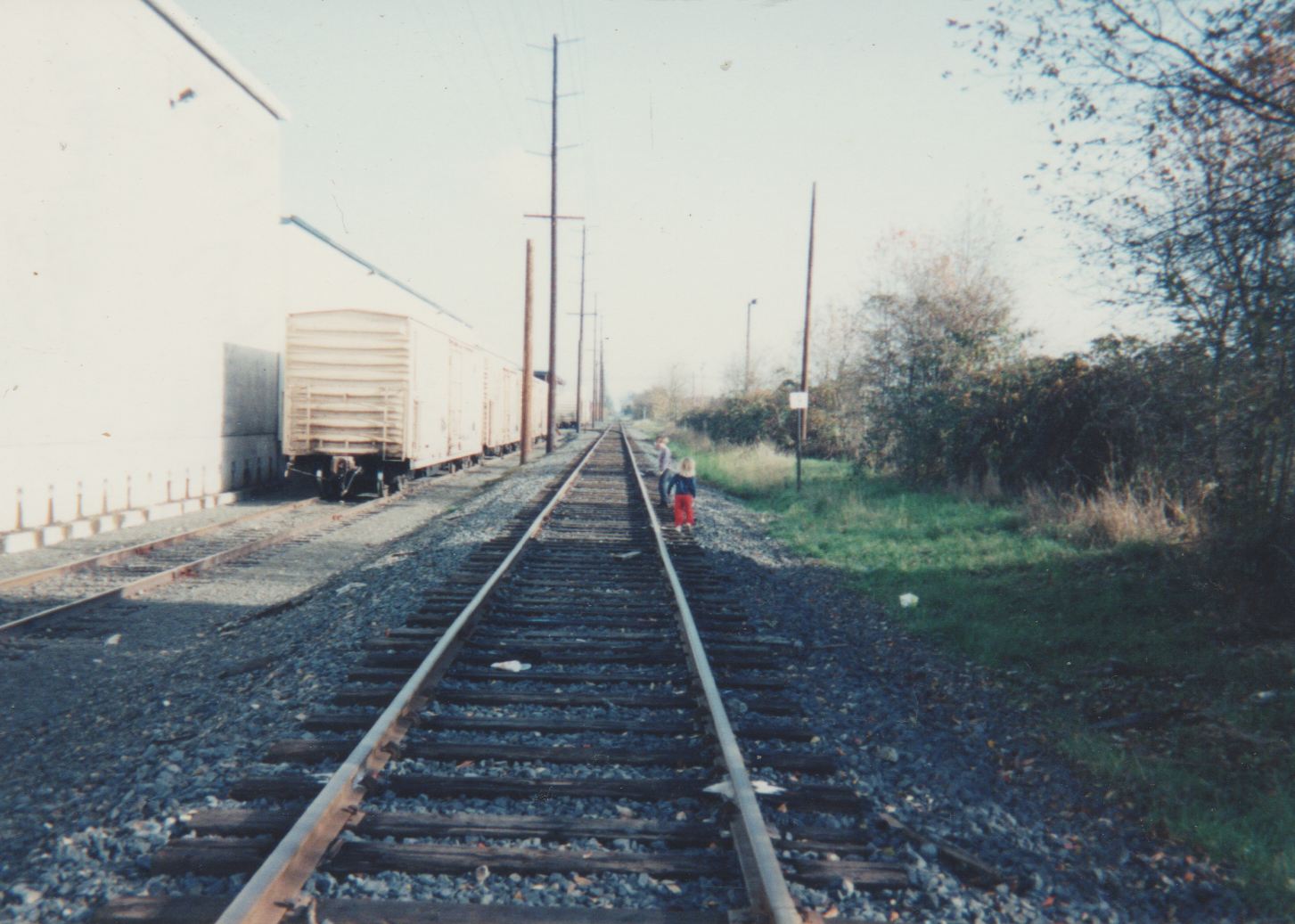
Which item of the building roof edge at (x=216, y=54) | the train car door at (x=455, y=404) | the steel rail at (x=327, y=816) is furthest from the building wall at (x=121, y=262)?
the steel rail at (x=327, y=816)

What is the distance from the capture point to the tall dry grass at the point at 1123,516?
833 cm

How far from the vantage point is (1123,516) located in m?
8.96

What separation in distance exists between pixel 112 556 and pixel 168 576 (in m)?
1.57

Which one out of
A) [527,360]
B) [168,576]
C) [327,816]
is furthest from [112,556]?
[527,360]

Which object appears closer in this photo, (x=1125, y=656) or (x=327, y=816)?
(x=327, y=816)

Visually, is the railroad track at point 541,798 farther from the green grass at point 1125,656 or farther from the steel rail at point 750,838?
the green grass at point 1125,656

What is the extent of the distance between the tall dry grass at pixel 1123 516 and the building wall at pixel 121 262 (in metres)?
14.2

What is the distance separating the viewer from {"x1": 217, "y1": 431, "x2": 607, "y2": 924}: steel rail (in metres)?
2.57

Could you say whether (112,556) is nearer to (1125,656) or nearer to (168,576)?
(168,576)

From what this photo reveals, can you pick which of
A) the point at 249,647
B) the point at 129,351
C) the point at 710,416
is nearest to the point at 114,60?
the point at 129,351

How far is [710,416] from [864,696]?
1454 inches

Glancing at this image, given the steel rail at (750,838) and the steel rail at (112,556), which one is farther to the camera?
the steel rail at (112,556)

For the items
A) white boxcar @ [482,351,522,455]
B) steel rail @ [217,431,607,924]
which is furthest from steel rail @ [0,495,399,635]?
white boxcar @ [482,351,522,455]

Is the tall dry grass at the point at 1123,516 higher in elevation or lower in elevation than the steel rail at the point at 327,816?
higher
